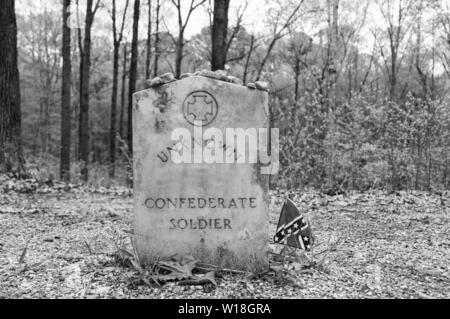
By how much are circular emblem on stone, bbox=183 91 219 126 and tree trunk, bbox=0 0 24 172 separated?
21.7 ft

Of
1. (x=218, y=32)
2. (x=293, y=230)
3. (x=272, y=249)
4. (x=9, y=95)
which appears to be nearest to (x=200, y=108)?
(x=293, y=230)

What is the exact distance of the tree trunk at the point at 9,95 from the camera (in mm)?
8633

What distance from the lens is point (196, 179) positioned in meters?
3.32

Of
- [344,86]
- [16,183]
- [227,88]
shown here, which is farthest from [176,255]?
[344,86]

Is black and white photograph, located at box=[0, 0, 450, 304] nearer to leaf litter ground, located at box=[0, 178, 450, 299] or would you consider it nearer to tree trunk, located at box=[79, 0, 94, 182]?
leaf litter ground, located at box=[0, 178, 450, 299]

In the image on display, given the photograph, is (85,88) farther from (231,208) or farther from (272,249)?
(231,208)

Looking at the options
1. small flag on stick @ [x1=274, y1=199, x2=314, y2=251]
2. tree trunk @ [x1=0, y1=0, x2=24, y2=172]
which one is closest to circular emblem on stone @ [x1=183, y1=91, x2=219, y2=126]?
small flag on stick @ [x1=274, y1=199, x2=314, y2=251]

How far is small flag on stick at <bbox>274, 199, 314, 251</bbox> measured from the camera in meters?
3.60

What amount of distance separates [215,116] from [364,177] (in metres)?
7.24

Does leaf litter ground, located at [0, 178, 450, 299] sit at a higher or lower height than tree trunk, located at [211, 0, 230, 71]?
lower

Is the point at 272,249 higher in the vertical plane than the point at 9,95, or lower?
lower

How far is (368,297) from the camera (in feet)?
9.59

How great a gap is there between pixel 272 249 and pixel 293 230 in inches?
27.0

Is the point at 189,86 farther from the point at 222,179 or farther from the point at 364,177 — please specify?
the point at 364,177
